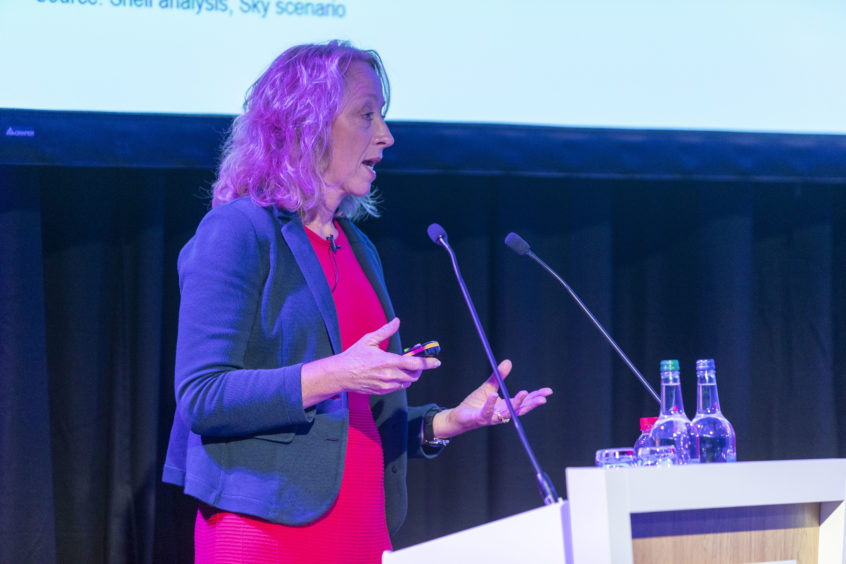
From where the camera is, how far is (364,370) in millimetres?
1288

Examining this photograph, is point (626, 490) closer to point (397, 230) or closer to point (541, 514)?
point (541, 514)

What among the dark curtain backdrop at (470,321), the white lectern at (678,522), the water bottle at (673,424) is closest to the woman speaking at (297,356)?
the water bottle at (673,424)

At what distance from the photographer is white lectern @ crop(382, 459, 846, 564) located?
3.15 ft

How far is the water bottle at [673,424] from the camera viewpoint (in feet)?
4.29

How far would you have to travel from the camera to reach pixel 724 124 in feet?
8.93

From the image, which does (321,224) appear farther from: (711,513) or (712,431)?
(711,513)

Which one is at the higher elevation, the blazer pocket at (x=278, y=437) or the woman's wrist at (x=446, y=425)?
the woman's wrist at (x=446, y=425)

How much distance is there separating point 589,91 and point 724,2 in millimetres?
549

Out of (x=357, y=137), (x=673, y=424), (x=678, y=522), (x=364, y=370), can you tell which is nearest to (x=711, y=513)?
(x=678, y=522)

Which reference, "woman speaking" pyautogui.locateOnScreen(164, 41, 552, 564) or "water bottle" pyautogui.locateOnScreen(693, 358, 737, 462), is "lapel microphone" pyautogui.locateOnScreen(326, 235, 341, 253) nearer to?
"woman speaking" pyautogui.locateOnScreen(164, 41, 552, 564)

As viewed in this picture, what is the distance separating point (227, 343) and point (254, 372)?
0.07 metres

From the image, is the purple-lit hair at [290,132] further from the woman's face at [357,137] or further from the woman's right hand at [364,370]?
the woman's right hand at [364,370]

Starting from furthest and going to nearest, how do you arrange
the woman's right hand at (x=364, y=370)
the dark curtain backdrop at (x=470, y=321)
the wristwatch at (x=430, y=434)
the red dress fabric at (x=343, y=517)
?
the dark curtain backdrop at (x=470, y=321)
the wristwatch at (x=430, y=434)
the red dress fabric at (x=343, y=517)
the woman's right hand at (x=364, y=370)

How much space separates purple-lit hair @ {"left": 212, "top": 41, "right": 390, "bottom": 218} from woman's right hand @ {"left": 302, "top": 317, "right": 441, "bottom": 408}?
39 centimetres
